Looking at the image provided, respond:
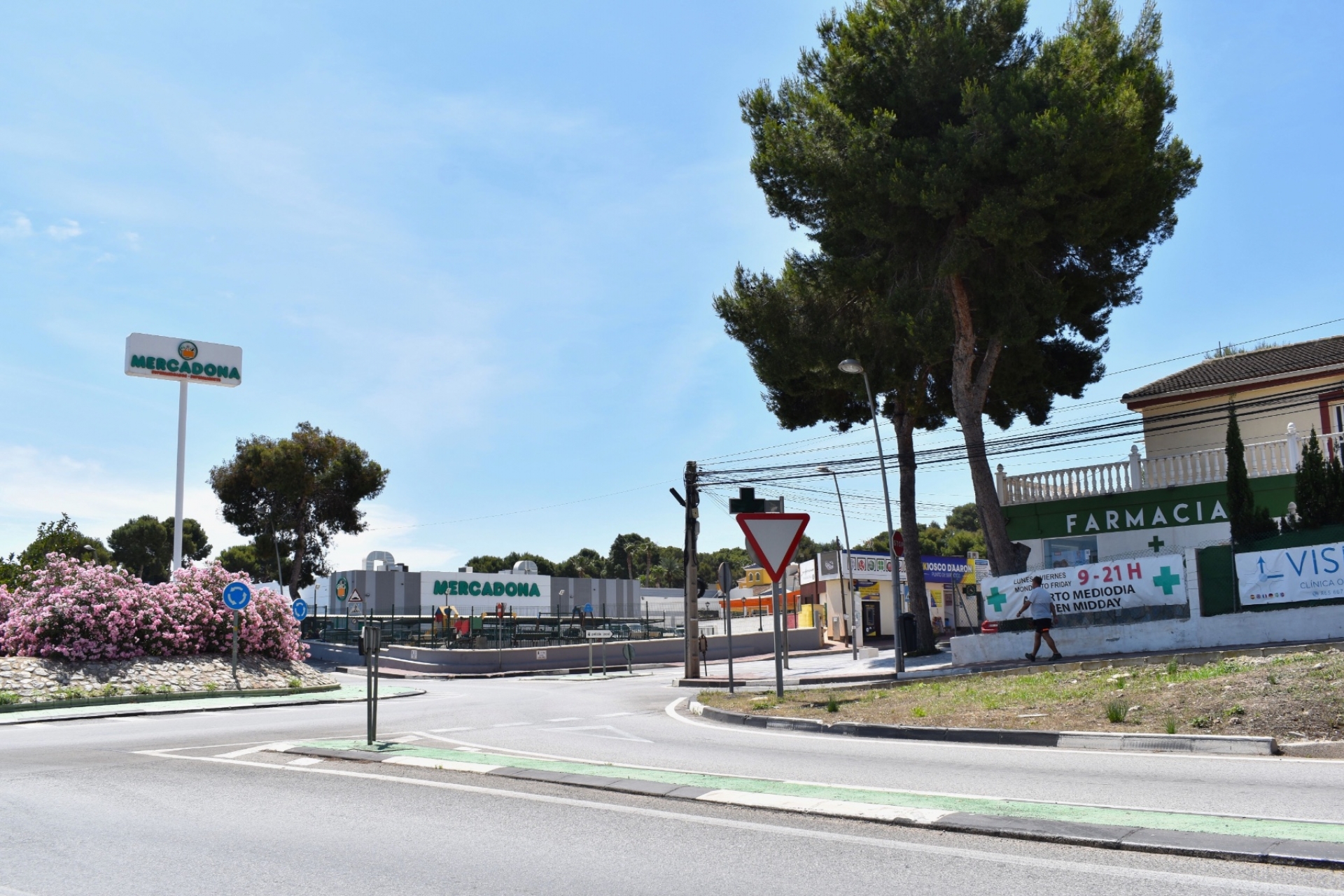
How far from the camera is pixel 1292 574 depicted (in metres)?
18.0

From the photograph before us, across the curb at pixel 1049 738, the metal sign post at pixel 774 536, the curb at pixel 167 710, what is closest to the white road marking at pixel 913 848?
the curb at pixel 1049 738

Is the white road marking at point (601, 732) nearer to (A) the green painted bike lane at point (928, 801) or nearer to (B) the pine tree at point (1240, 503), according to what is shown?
(A) the green painted bike lane at point (928, 801)

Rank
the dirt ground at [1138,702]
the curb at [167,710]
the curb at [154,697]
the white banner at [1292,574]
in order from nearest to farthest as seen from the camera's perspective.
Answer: the dirt ground at [1138,702], the white banner at [1292,574], the curb at [167,710], the curb at [154,697]

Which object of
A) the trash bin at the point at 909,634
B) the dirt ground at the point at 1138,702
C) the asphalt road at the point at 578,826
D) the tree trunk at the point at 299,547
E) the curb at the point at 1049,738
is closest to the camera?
the asphalt road at the point at 578,826

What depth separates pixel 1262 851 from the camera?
5227 millimetres

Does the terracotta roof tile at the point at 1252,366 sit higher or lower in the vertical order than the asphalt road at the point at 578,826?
higher

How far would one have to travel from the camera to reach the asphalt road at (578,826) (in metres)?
5.16

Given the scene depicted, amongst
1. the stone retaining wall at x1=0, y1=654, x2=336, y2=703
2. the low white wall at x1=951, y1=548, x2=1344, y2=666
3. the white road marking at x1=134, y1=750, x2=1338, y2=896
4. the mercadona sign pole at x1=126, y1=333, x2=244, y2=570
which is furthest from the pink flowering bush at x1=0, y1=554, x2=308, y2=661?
the low white wall at x1=951, y1=548, x2=1344, y2=666

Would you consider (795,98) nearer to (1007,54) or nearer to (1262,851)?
(1007,54)

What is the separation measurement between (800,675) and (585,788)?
19.1 metres

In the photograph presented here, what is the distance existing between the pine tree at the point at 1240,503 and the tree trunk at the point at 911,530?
9940 mm

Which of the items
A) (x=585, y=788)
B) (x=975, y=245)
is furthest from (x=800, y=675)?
(x=585, y=788)

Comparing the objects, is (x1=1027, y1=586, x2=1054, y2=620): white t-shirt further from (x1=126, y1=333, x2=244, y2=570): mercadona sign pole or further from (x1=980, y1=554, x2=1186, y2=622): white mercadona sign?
(x1=126, y1=333, x2=244, y2=570): mercadona sign pole

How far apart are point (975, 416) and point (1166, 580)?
7829mm
